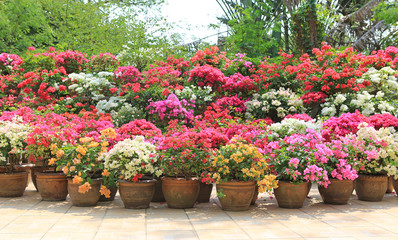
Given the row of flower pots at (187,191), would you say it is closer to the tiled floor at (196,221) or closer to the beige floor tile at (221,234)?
the tiled floor at (196,221)

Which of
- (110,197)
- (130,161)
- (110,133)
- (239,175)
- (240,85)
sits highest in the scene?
(240,85)

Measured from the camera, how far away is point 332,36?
66.8ft

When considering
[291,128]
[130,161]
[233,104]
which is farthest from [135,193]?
[233,104]

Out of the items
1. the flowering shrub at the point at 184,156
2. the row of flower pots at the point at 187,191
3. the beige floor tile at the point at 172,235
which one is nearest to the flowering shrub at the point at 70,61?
the row of flower pots at the point at 187,191

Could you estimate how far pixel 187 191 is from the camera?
560cm

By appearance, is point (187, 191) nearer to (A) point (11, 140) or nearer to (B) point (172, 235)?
(B) point (172, 235)

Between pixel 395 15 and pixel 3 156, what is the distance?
14051 mm

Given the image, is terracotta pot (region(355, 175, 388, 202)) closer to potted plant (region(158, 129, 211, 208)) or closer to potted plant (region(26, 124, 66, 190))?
potted plant (region(158, 129, 211, 208))

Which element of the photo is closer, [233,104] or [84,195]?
[84,195]

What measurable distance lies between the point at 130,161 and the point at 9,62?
9.33m

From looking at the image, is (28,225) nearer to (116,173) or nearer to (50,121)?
(116,173)

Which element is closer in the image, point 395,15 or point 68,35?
point 395,15

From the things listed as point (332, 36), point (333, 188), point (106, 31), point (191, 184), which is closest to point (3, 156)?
point (191, 184)

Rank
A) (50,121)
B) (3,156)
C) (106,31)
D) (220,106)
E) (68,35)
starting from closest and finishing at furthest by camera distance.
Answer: (3,156)
(50,121)
(220,106)
(68,35)
(106,31)
